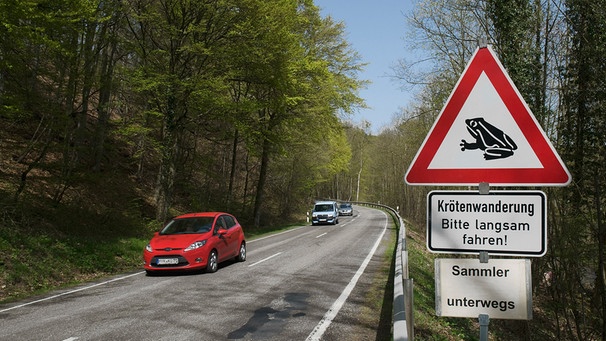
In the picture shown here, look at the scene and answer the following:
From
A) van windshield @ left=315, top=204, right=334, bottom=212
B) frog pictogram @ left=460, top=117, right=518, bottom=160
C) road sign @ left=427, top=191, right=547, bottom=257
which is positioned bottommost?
van windshield @ left=315, top=204, right=334, bottom=212

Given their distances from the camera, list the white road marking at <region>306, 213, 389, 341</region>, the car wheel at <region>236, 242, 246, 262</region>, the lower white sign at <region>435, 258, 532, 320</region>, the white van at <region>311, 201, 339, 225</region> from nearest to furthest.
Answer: the lower white sign at <region>435, 258, 532, 320</region>
the white road marking at <region>306, 213, 389, 341</region>
the car wheel at <region>236, 242, 246, 262</region>
the white van at <region>311, 201, 339, 225</region>

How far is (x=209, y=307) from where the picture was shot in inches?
297

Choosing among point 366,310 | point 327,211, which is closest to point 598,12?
point 366,310

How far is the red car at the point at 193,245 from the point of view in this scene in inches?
430

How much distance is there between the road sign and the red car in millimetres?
9153

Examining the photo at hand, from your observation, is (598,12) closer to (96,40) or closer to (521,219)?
(521,219)

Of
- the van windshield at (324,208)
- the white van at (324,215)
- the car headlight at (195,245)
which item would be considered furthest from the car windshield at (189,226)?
the van windshield at (324,208)

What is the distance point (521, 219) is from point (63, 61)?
1400 cm

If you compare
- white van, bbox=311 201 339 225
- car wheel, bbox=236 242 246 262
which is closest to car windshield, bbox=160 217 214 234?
car wheel, bbox=236 242 246 262

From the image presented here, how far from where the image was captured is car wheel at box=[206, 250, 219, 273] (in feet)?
37.1

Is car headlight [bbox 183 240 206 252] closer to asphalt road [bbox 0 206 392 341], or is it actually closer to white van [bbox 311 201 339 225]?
asphalt road [bbox 0 206 392 341]

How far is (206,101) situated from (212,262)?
25.5 feet

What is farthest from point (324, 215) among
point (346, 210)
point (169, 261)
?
point (169, 261)

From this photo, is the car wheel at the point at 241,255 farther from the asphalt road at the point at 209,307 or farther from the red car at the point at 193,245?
the asphalt road at the point at 209,307
